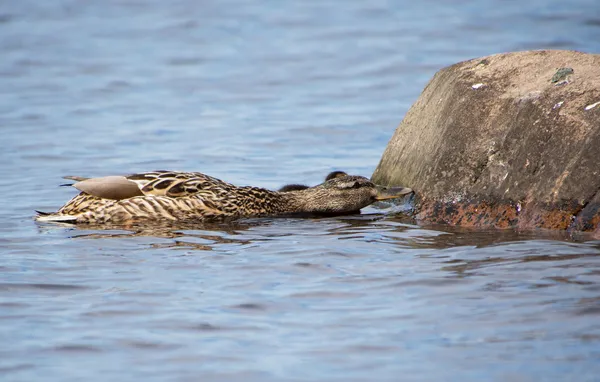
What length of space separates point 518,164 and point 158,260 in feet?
10.2

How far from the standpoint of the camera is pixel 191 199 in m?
11.4

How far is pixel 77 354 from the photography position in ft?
23.2

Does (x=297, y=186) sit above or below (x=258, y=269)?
above

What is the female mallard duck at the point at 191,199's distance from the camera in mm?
11133

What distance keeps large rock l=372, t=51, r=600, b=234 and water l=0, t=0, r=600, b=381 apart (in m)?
0.32

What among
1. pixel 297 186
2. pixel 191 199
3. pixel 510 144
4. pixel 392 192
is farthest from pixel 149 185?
pixel 510 144

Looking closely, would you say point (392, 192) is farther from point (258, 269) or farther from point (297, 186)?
point (258, 269)

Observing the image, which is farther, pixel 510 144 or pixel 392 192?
pixel 392 192

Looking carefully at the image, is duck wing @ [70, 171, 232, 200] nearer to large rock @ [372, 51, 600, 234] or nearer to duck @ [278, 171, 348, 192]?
duck @ [278, 171, 348, 192]

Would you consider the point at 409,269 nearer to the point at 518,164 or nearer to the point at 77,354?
the point at 518,164

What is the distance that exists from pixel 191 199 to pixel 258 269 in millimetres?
2527

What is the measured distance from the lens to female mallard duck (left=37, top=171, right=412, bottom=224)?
36.5 feet

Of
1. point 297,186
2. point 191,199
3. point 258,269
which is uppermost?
point 297,186

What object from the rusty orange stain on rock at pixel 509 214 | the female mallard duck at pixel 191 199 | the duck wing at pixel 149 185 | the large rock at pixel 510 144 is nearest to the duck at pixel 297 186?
the female mallard duck at pixel 191 199
